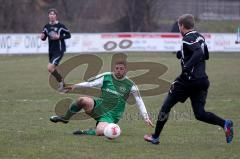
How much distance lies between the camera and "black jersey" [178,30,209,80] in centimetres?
864

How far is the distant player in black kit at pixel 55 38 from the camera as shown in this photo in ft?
56.2

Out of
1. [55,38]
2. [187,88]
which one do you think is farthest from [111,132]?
[55,38]

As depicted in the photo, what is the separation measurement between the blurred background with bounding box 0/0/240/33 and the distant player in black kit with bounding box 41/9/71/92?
1053 inches

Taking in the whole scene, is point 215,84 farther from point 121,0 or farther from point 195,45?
point 121,0

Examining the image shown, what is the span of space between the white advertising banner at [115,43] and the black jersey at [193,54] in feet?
75.7

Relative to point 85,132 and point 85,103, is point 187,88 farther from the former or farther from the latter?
point 85,132

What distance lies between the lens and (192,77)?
8.80 m

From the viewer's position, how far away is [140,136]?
389 inches

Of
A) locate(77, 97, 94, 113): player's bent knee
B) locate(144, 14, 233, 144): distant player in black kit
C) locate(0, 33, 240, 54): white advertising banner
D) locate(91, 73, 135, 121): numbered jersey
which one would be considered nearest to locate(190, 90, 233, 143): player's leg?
locate(144, 14, 233, 144): distant player in black kit

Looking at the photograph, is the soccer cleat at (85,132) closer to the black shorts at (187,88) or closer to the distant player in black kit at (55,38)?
the black shorts at (187,88)

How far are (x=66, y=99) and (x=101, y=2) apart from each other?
125 feet

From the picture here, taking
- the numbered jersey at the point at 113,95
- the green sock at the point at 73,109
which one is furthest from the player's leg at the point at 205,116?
the green sock at the point at 73,109

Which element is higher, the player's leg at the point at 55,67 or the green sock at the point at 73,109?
the green sock at the point at 73,109

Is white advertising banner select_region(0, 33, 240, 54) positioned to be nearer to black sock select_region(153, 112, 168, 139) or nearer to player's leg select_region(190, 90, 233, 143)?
black sock select_region(153, 112, 168, 139)
